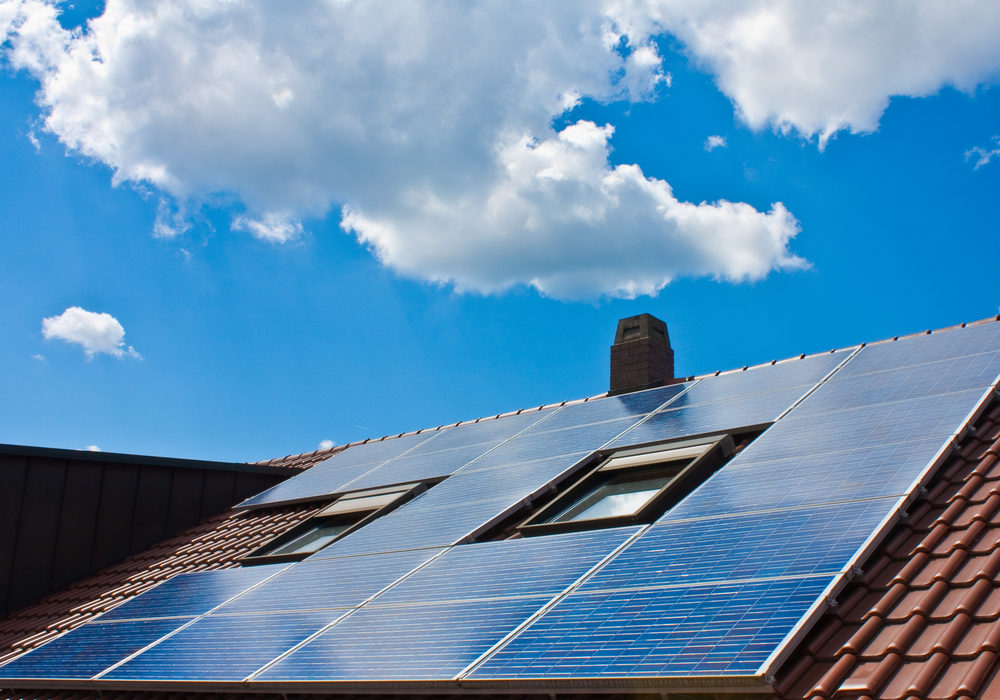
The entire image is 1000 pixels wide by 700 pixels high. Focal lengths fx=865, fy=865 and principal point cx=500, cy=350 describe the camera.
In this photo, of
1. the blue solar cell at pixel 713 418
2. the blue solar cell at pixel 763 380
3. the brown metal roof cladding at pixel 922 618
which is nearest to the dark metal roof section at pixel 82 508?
the blue solar cell at pixel 713 418

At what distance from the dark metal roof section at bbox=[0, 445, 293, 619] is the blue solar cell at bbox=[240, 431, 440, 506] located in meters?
1.19

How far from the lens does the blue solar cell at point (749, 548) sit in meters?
4.86

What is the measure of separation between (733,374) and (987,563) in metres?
5.96

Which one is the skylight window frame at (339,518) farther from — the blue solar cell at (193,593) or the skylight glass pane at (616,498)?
the skylight glass pane at (616,498)

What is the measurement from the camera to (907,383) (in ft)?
24.7

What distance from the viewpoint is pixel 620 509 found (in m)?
7.21

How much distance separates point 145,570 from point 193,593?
3425 mm

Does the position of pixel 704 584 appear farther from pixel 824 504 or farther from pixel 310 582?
pixel 310 582

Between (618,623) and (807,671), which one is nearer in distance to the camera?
(807,671)

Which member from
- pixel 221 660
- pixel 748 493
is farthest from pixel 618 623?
pixel 221 660

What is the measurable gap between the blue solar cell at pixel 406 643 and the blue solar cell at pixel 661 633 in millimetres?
265

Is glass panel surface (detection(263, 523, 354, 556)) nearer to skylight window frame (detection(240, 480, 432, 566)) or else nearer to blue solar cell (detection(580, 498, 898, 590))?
skylight window frame (detection(240, 480, 432, 566))

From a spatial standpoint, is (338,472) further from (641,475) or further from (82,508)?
(641,475)

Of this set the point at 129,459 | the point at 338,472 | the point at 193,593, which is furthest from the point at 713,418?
the point at 129,459
